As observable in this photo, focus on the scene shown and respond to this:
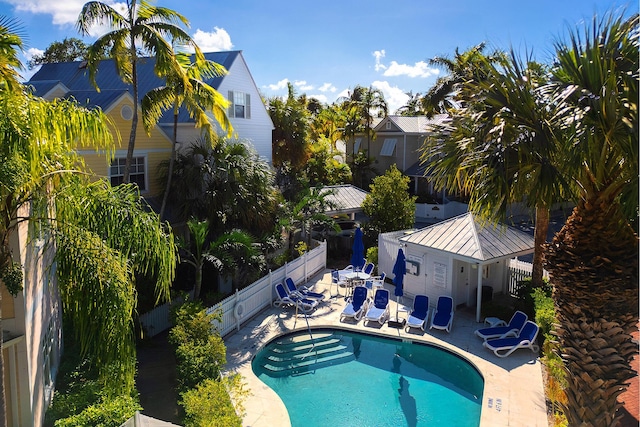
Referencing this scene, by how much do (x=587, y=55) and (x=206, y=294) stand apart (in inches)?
567

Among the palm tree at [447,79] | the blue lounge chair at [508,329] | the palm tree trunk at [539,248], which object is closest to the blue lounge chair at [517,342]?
the blue lounge chair at [508,329]

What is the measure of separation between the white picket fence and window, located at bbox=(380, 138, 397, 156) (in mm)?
21324

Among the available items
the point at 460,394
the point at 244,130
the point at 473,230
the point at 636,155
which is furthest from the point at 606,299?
the point at 244,130

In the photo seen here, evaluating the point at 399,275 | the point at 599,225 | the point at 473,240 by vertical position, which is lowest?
the point at 399,275

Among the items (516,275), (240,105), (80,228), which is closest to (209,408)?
(80,228)

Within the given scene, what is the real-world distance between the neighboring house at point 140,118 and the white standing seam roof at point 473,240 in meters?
11.3

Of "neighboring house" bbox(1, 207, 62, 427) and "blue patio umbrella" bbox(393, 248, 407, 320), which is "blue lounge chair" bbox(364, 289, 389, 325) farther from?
"neighboring house" bbox(1, 207, 62, 427)

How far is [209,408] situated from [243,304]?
7.04 m

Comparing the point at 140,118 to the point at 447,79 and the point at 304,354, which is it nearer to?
the point at 304,354

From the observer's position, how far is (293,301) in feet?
57.0

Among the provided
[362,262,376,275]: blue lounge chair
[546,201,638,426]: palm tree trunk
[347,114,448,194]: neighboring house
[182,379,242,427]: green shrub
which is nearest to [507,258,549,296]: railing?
[362,262,376,275]: blue lounge chair

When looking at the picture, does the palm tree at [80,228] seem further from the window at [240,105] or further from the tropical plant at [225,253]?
the window at [240,105]

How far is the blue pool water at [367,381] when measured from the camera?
11.5 m

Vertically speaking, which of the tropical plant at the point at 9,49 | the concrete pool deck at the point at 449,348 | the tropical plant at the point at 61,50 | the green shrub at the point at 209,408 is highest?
the tropical plant at the point at 61,50
